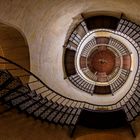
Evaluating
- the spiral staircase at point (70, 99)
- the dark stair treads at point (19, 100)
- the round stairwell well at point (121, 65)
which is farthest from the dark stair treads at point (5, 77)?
the round stairwell well at point (121, 65)

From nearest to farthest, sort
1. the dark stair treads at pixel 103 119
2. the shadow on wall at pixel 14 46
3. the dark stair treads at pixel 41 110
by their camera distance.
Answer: the dark stair treads at pixel 41 110
the dark stair treads at pixel 103 119
the shadow on wall at pixel 14 46

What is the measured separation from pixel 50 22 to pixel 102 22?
2.15 m

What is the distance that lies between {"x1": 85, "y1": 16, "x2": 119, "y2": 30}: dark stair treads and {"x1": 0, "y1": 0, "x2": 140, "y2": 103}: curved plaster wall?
2.26 feet

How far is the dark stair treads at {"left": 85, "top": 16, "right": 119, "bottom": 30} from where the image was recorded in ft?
26.2

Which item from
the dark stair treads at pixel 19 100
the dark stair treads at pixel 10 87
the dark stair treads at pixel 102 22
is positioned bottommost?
the dark stair treads at pixel 19 100

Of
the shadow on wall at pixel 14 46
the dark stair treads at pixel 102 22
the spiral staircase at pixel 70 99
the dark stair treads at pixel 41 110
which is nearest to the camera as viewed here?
the spiral staircase at pixel 70 99

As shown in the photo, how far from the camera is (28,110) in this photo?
5273 mm

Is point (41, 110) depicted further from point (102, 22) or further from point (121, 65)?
point (121, 65)

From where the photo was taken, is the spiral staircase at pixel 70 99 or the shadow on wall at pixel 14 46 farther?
the shadow on wall at pixel 14 46

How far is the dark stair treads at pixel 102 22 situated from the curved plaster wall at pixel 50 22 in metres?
0.69

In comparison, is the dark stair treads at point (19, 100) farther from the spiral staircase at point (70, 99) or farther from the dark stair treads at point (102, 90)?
the dark stair treads at point (102, 90)

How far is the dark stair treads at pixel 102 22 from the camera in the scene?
797cm

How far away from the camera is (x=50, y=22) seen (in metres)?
6.65

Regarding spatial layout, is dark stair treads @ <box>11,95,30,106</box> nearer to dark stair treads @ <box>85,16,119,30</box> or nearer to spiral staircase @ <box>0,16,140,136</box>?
spiral staircase @ <box>0,16,140,136</box>
